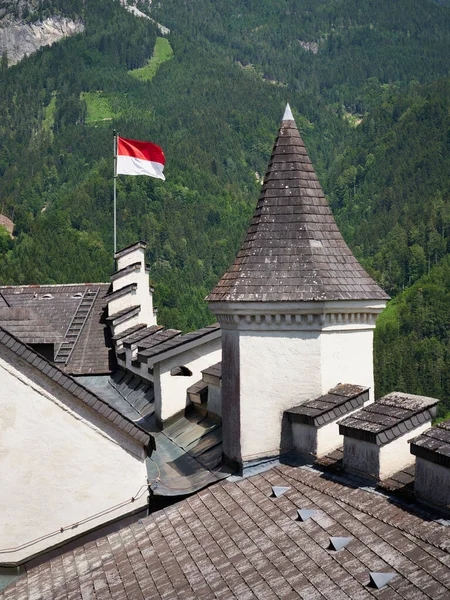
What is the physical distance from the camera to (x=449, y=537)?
11547 millimetres

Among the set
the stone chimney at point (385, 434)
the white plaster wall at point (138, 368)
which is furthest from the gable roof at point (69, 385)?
the white plaster wall at point (138, 368)

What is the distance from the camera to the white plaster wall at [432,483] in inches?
483

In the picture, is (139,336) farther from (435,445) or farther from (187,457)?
(435,445)

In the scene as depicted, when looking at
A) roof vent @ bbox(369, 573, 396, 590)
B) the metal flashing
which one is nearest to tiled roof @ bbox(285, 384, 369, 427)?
the metal flashing

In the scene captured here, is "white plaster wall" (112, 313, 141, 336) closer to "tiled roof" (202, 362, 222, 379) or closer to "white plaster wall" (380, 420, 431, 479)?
"tiled roof" (202, 362, 222, 379)

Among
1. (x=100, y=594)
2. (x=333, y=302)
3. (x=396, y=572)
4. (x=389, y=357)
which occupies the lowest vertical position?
(x=389, y=357)

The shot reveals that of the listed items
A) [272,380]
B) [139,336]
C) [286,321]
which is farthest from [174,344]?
[286,321]

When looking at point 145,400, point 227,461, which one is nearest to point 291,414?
point 227,461

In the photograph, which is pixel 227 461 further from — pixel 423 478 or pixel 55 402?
pixel 423 478

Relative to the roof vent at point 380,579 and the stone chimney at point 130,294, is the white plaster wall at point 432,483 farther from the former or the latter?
the stone chimney at point 130,294

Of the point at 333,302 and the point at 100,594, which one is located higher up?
the point at 333,302

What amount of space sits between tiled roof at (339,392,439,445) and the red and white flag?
25.5 metres

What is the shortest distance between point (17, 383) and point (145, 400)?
967 centimetres

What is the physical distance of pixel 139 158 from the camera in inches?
1597
